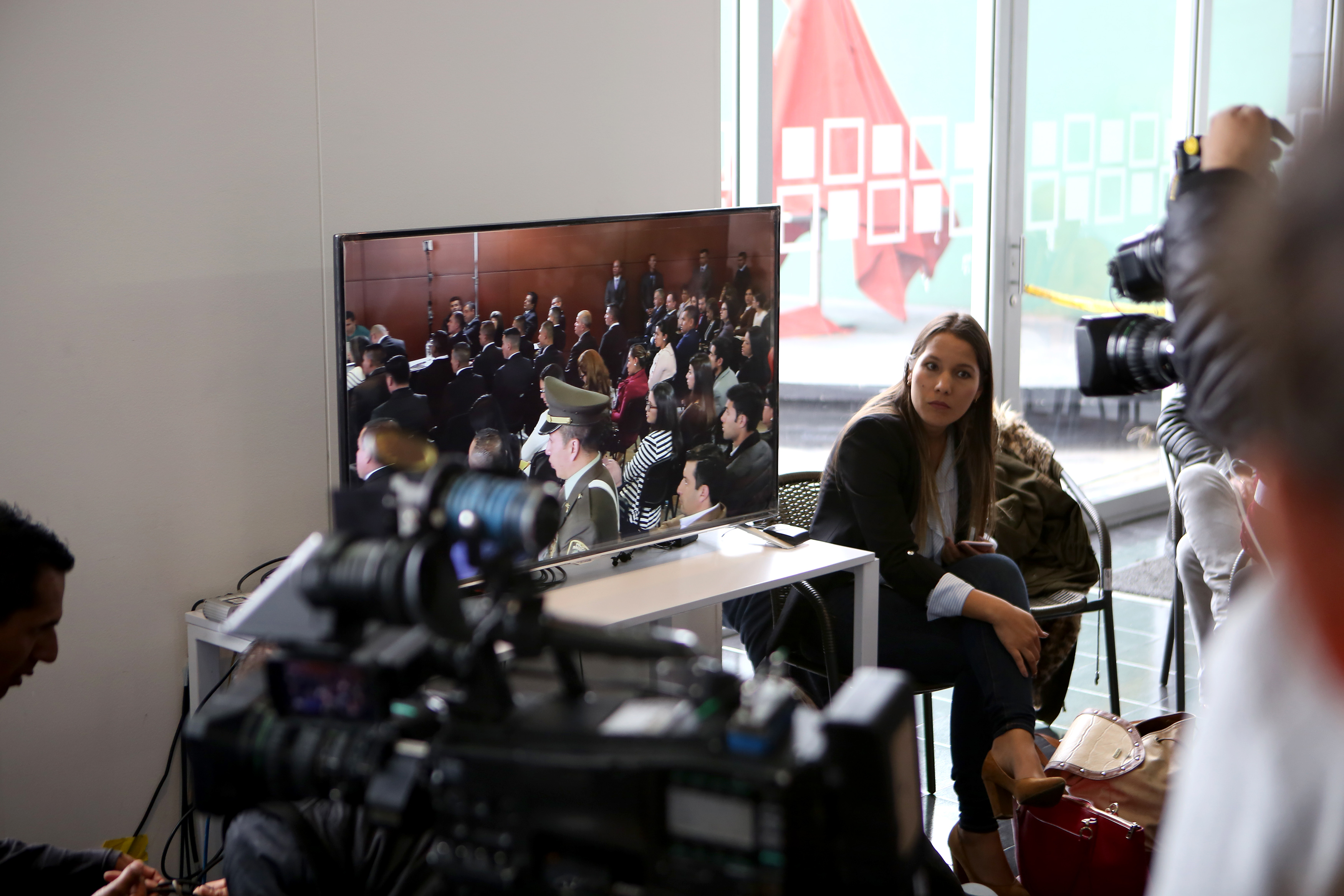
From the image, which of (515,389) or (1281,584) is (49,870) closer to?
(515,389)

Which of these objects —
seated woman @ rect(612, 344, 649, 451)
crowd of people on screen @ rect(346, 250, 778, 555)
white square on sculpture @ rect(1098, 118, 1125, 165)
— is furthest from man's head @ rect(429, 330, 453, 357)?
white square on sculpture @ rect(1098, 118, 1125, 165)

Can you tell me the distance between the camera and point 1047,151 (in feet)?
16.3

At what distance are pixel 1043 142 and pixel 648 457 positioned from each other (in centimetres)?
303

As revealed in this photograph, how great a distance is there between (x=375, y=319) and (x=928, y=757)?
5.76 feet

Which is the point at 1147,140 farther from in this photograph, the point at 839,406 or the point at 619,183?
the point at 619,183

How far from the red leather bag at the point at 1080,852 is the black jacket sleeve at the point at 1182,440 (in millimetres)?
1433

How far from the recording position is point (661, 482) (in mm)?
2766

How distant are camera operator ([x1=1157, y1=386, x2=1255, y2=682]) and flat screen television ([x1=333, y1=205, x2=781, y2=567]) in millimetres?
1201

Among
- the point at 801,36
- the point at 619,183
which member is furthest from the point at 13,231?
the point at 801,36

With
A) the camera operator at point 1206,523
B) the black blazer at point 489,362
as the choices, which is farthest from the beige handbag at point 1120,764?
the black blazer at point 489,362

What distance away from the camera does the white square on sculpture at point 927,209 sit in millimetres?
4703

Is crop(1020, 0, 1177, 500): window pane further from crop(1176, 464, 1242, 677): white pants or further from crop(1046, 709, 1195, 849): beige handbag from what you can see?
crop(1046, 709, 1195, 849): beige handbag

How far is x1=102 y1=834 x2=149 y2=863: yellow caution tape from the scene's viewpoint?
2.07m

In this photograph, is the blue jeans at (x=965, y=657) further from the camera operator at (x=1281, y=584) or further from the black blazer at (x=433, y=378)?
the camera operator at (x=1281, y=584)
